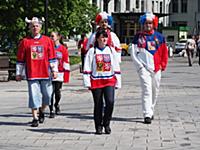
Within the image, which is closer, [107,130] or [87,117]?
[107,130]

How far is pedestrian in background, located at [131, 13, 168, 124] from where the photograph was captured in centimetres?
1170

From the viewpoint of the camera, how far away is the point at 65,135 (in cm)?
1032

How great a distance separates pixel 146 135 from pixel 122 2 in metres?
85.9

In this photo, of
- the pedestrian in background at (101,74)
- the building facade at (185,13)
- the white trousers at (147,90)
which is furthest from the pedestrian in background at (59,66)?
the building facade at (185,13)

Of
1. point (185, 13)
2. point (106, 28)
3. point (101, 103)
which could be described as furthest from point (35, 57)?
point (185, 13)

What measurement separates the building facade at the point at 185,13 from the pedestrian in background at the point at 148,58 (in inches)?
3907

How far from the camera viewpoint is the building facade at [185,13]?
111 meters

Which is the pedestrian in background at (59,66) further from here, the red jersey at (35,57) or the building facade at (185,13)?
the building facade at (185,13)

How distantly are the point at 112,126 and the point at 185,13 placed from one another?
103 meters

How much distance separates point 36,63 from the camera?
11.2m

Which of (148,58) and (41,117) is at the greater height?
(148,58)

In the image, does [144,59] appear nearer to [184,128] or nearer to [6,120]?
[184,128]

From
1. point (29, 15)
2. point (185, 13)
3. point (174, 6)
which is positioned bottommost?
point (185, 13)

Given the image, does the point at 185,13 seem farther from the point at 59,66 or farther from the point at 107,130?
the point at 107,130
